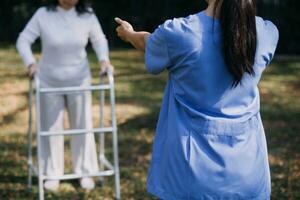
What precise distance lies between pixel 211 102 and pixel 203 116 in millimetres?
65

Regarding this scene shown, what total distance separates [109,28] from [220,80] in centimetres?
1406

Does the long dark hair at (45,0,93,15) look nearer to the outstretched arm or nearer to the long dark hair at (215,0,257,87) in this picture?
the outstretched arm

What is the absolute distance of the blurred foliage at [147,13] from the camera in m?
15.4

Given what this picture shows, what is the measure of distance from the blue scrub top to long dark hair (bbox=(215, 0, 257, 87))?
38 mm

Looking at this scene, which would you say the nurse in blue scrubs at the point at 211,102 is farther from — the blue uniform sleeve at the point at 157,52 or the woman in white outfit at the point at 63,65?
the woman in white outfit at the point at 63,65

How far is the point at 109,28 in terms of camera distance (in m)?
16.7

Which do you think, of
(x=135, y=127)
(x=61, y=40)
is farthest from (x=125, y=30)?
(x=135, y=127)

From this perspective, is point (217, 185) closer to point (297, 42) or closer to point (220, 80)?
point (220, 80)

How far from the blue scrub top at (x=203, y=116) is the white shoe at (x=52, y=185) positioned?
9.39ft

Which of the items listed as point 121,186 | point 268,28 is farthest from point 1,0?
point 268,28

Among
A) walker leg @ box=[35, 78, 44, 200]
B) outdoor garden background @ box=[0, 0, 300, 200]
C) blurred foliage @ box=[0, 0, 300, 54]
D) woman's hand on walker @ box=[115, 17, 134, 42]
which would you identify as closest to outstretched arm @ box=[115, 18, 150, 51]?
woman's hand on walker @ box=[115, 17, 134, 42]

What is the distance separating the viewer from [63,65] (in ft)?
17.5

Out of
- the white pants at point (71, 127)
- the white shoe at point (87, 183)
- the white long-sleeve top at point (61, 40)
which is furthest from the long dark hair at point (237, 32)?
the white shoe at point (87, 183)

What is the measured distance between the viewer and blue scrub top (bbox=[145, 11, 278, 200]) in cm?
274
